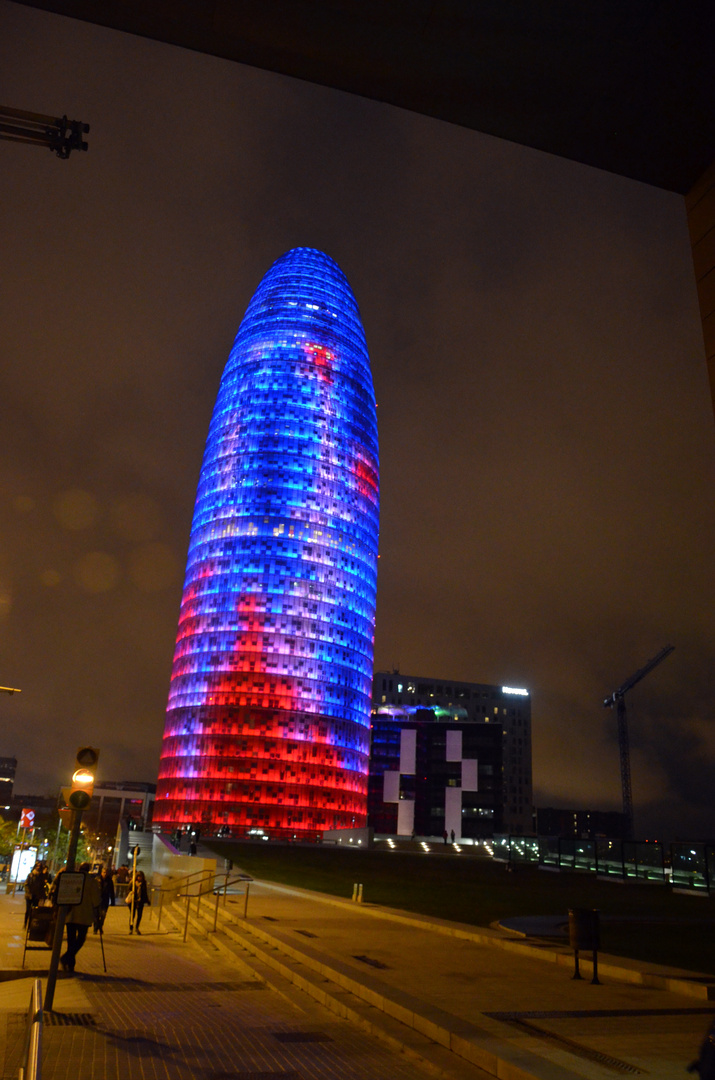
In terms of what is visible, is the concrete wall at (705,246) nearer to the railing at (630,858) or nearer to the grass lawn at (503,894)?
the grass lawn at (503,894)

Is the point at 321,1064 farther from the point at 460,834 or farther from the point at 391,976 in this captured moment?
the point at 460,834

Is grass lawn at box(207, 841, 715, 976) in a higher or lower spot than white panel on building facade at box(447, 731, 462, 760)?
lower

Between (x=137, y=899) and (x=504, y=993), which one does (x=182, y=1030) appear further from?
(x=137, y=899)

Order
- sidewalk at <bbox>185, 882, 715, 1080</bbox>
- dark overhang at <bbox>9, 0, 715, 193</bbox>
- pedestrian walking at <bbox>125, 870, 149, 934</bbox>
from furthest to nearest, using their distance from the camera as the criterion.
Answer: pedestrian walking at <bbox>125, 870, 149, 934</bbox>, sidewalk at <bbox>185, 882, 715, 1080</bbox>, dark overhang at <bbox>9, 0, 715, 193</bbox>

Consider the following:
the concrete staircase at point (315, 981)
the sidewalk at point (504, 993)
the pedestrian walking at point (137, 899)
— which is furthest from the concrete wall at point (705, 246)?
the pedestrian walking at point (137, 899)

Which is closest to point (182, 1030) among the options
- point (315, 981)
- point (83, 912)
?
point (315, 981)

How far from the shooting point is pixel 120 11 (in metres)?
7.38

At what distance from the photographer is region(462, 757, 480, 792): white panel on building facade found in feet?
534

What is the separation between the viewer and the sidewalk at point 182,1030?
25.6 feet

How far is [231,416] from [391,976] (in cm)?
12104

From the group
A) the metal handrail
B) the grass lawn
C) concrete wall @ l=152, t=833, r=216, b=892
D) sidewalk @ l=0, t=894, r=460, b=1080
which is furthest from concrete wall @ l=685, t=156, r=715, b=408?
the metal handrail

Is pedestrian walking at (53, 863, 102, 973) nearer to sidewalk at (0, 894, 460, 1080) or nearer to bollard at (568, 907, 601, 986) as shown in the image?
sidewalk at (0, 894, 460, 1080)

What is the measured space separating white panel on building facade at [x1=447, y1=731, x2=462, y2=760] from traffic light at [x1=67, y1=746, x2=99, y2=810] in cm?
16014

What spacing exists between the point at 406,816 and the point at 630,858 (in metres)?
127
